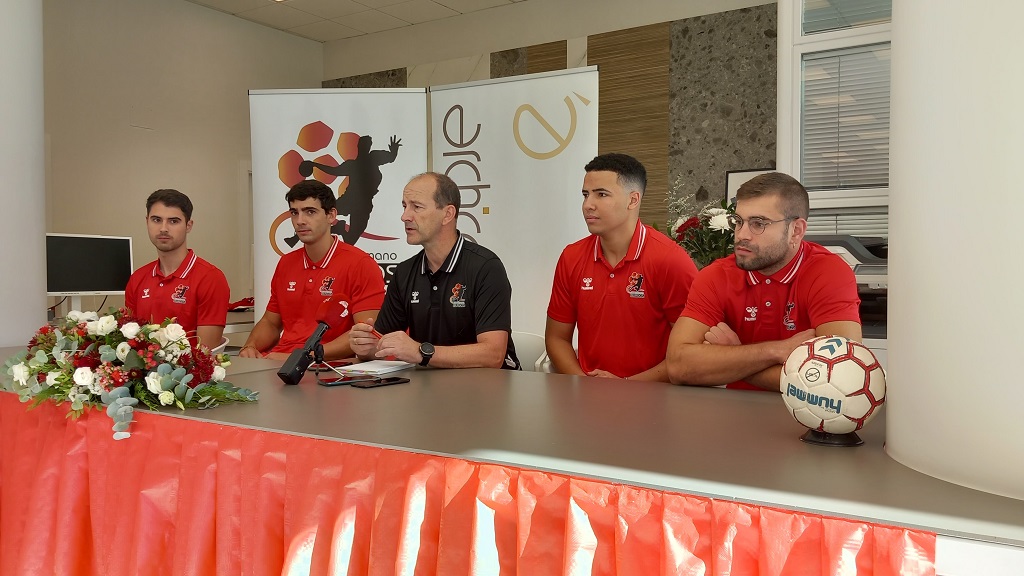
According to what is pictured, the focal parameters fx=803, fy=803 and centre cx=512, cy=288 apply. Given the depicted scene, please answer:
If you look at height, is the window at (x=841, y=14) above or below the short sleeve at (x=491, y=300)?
above

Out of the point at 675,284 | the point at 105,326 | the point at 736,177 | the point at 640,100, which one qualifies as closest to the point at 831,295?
the point at 675,284

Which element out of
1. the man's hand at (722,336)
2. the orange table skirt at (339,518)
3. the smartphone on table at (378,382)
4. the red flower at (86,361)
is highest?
the man's hand at (722,336)

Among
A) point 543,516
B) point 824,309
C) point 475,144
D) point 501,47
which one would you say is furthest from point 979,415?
point 501,47

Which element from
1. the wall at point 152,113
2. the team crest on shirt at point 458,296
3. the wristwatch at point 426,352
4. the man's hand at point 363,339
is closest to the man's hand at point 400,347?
the wristwatch at point 426,352

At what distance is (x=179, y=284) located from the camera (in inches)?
158

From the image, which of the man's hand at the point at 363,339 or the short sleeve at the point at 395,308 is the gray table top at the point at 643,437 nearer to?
the man's hand at the point at 363,339

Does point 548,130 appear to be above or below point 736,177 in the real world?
above

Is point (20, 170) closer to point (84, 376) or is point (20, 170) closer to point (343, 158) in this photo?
point (84, 376)

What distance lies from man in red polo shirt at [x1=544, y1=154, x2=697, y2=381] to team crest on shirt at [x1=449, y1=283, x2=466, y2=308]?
1.56ft

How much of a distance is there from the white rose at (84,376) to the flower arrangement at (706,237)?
2572 mm

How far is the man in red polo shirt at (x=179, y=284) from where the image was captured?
400cm

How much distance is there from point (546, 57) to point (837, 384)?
228 inches

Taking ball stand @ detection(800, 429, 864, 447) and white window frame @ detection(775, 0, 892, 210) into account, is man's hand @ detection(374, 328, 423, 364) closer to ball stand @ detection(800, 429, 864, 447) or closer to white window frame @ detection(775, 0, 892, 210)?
ball stand @ detection(800, 429, 864, 447)

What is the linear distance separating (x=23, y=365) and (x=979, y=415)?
7.08ft
